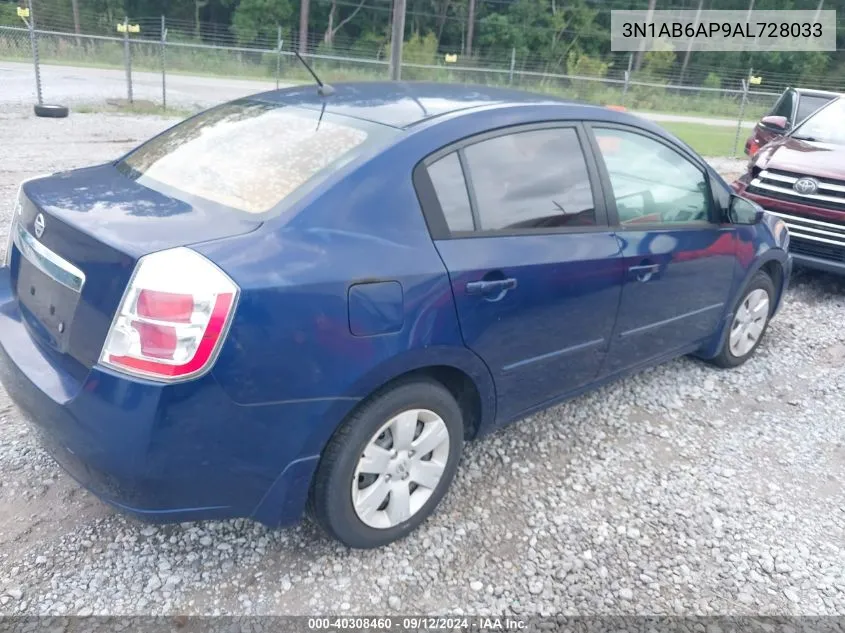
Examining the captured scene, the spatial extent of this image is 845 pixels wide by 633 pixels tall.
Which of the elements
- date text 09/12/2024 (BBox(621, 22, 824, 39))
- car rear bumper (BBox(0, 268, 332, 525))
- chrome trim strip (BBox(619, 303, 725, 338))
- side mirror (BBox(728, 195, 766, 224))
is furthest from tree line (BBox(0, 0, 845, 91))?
car rear bumper (BBox(0, 268, 332, 525))

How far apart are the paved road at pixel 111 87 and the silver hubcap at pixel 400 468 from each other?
47.4 ft

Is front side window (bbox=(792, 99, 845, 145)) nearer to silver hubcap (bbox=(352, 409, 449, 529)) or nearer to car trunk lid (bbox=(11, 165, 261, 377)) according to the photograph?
silver hubcap (bbox=(352, 409, 449, 529))

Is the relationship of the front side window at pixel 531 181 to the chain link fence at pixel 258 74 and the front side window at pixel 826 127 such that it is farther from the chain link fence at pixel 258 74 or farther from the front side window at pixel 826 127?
the chain link fence at pixel 258 74

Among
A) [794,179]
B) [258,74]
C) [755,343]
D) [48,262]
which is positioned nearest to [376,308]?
[48,262]

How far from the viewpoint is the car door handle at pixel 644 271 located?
335cm

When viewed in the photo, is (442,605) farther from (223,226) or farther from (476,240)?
(223,226)

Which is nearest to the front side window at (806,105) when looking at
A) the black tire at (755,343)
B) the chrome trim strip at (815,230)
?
the chrome trim strip at (815,230)

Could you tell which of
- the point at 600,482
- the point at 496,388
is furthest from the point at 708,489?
the point at 496,388

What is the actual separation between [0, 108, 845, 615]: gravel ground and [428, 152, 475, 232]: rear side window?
1.23 meters

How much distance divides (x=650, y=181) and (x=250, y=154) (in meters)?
2.00

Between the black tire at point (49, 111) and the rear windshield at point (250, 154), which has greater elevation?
the rear windshield at point (250, 154)

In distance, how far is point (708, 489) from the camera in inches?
131

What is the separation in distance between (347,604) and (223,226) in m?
1.38

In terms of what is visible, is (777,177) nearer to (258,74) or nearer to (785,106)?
(785,106)
